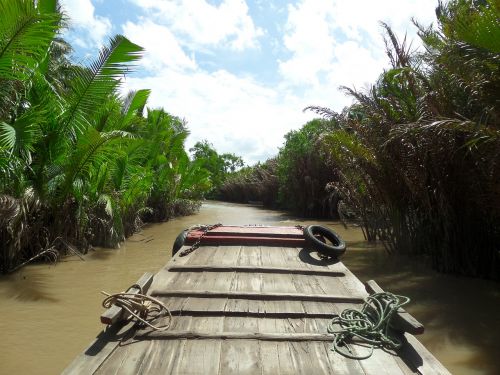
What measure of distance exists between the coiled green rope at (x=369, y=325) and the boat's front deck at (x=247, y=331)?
0.07 meters

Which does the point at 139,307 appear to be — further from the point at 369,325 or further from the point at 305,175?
the point at 305,175

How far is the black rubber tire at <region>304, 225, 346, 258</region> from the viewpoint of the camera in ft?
18.9

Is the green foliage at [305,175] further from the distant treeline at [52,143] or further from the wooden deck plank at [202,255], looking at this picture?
the wooden deck plank at [202,255]

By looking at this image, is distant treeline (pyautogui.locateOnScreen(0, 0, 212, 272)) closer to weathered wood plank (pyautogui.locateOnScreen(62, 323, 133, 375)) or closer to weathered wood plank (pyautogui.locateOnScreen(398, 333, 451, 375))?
weathered wood plank (pyautogui.locateOnScreen(62, 323, 133, 375))

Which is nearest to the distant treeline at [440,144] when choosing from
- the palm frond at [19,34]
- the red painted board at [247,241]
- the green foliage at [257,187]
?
the red painted board at [247,241]

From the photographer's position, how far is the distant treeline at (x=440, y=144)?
6.03 m

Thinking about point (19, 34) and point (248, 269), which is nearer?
point (248, 269)

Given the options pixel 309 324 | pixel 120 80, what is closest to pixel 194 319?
pixel 309 324

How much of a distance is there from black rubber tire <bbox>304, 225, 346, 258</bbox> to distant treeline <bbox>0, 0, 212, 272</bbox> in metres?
4.42

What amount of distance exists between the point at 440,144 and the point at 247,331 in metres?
5.42

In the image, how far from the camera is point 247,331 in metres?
3.26

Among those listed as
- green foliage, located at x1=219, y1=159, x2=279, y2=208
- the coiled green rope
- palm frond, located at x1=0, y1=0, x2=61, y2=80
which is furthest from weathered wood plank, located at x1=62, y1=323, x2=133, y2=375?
green foliage, located at x1=219, y1=159, x2=279, y2=208

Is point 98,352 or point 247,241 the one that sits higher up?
point 247,241

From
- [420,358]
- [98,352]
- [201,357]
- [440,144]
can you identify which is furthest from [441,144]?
[98,352]
